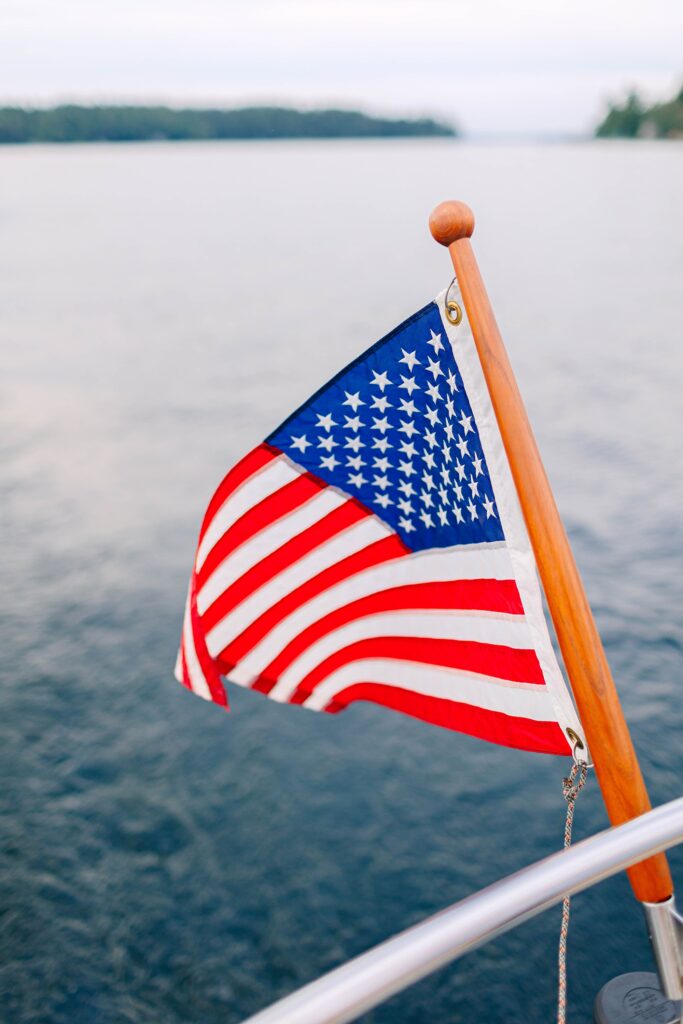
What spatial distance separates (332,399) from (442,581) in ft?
2.57

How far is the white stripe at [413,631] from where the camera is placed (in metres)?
2.93

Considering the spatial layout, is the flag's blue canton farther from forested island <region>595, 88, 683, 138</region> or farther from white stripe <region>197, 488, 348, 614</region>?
forested island <region>595, 88, 683, 138</region>

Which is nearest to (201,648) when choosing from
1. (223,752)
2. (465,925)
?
(465,925)

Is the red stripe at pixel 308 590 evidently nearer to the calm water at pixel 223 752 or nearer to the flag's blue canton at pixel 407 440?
the flag's blue canton at pixel 407 440

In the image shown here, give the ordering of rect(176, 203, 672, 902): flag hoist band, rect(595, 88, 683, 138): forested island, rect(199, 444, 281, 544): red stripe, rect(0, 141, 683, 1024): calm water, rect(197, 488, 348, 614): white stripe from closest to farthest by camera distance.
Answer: rect(176, 203, 672, 902): flag hoist band → rect(199, 444, 281, 544): red stripe → rect(197, 488, 348, 614): white stripe → rect(0, 141, 683, 1024): calm water → rect(595, 88, 683, 138): forested island

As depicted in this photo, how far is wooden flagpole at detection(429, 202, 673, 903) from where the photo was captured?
2303 mm

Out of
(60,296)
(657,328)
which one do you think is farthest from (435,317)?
(60,296)

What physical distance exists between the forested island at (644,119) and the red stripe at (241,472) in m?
190

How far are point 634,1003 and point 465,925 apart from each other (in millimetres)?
1286

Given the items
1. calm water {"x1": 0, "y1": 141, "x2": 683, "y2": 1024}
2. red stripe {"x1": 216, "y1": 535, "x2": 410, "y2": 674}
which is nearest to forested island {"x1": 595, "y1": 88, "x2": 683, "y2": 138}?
calm water {"x1": 0, "y1": 141, "x2": 683, "y2": 1024}

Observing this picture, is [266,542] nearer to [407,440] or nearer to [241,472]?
[241,472]

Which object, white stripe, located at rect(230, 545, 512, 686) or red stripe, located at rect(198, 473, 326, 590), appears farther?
red stripe, located at rect(198, 473, 326, 590)

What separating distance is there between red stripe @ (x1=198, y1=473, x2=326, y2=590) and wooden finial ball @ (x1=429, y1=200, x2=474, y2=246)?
1159 mm

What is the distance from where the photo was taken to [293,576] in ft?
11.8
